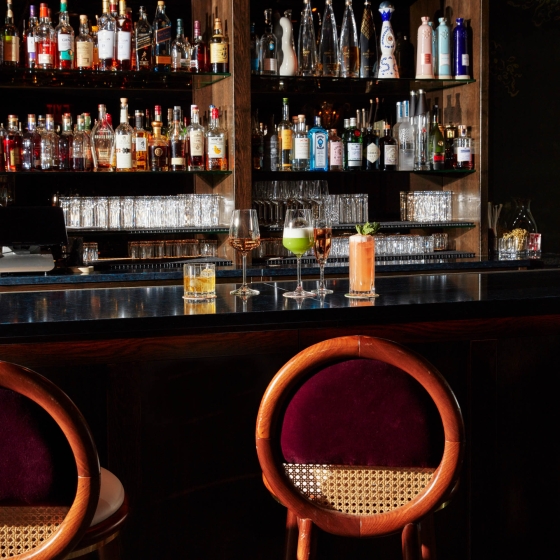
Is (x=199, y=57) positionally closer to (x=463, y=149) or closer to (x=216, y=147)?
(x=216, y=147)

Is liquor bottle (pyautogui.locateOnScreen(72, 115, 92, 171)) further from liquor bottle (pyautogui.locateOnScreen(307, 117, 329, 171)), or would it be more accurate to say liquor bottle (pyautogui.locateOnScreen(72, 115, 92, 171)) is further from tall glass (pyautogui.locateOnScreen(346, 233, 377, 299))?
Answer: tall glass (pyautogui.locateOnScreen(346, 233, 377, 299))

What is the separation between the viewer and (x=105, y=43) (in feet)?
12.1

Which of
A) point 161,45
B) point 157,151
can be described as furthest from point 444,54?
point 157,151

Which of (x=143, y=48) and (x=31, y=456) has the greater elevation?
(x=143, y=48)

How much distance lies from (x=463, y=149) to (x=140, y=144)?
1534mm

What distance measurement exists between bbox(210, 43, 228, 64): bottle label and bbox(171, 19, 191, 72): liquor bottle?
142 mm

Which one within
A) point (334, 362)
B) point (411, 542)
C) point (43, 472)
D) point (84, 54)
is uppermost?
point (84, 54)

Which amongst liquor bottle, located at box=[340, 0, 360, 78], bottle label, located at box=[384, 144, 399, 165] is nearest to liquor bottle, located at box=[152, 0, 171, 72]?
liquor bottle, located at box=[340, 0, 360, 78]

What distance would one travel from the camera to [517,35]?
14.4ft

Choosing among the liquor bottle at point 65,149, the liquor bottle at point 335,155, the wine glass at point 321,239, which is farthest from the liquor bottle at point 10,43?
the wine glass at point 321,239

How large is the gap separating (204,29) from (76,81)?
63cm

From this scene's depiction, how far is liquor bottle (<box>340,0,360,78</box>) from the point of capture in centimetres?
404

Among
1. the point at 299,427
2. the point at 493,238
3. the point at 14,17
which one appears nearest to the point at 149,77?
the point at 14,17

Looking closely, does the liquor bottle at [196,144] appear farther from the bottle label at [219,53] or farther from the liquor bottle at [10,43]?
the liquor bottle at [10,43]
